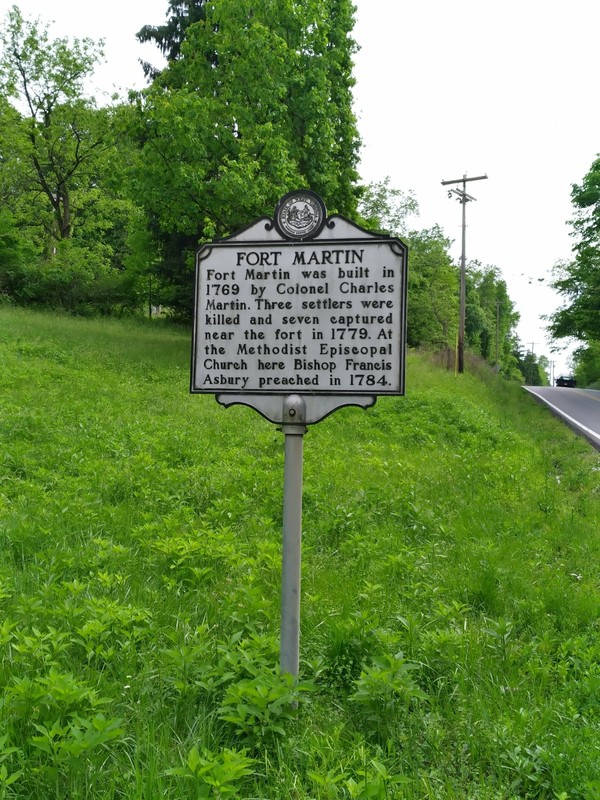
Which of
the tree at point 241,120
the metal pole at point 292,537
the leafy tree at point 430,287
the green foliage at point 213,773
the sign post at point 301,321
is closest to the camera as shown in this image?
the green foliage at point 213,773

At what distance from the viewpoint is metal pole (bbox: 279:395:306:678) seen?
10.2 ft

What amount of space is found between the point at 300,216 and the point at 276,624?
2345mm

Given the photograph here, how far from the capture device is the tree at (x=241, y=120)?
16781mm

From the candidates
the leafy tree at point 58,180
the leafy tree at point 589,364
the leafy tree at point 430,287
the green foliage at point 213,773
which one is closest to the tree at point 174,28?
the leafy tree at point 58,180

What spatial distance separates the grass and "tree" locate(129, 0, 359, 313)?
33.5 feet

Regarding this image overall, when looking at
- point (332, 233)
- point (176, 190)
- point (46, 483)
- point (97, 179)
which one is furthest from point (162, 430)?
point (97, 179)

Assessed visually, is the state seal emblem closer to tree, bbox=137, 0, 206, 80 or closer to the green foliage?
the green foliage

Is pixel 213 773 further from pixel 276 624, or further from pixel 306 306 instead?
pixel 306 306

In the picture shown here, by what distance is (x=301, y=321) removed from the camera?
10.9ft

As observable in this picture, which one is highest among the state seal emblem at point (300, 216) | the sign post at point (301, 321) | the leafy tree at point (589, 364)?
the leafy tree at point (589, 364)

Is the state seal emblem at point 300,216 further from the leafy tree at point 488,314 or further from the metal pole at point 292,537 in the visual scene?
the leafy tree at point 488,314

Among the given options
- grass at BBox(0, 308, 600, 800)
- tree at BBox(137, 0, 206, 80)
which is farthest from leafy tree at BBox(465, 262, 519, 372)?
grass at BBox(0, 308, 600, 800)

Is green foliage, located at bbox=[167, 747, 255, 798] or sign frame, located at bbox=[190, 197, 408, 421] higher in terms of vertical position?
sign frame, located at bbox=[190, 197, 408, 421]

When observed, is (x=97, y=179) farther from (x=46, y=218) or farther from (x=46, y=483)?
(x=46, y=483)
